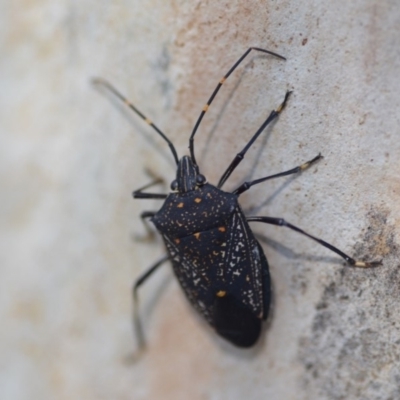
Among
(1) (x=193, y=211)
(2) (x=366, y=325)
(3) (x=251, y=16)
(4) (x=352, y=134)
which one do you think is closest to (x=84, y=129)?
(1) (x=193, y=211)

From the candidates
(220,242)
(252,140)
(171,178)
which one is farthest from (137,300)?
(252,140)

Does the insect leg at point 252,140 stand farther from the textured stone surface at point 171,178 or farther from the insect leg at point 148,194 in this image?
the insect leg at point 148,194

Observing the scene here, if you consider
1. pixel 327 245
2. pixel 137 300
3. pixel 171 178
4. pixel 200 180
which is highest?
pixel 200 180

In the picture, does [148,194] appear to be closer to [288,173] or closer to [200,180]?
[200,180]

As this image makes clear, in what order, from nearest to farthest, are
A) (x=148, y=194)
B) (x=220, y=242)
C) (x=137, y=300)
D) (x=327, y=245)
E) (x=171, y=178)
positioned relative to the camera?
(x=327, y=245)
(x=220, y=242)
(x=148, y=194)
(x=171, y=178)
(x=137, y=300)

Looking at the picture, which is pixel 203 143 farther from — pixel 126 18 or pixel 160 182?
pixel 126 18

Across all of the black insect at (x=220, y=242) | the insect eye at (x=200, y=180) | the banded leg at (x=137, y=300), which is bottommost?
the banded leg at (x=137, y=300)

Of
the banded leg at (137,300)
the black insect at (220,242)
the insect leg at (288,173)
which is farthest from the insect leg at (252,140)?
the banded leg at (137,300)
